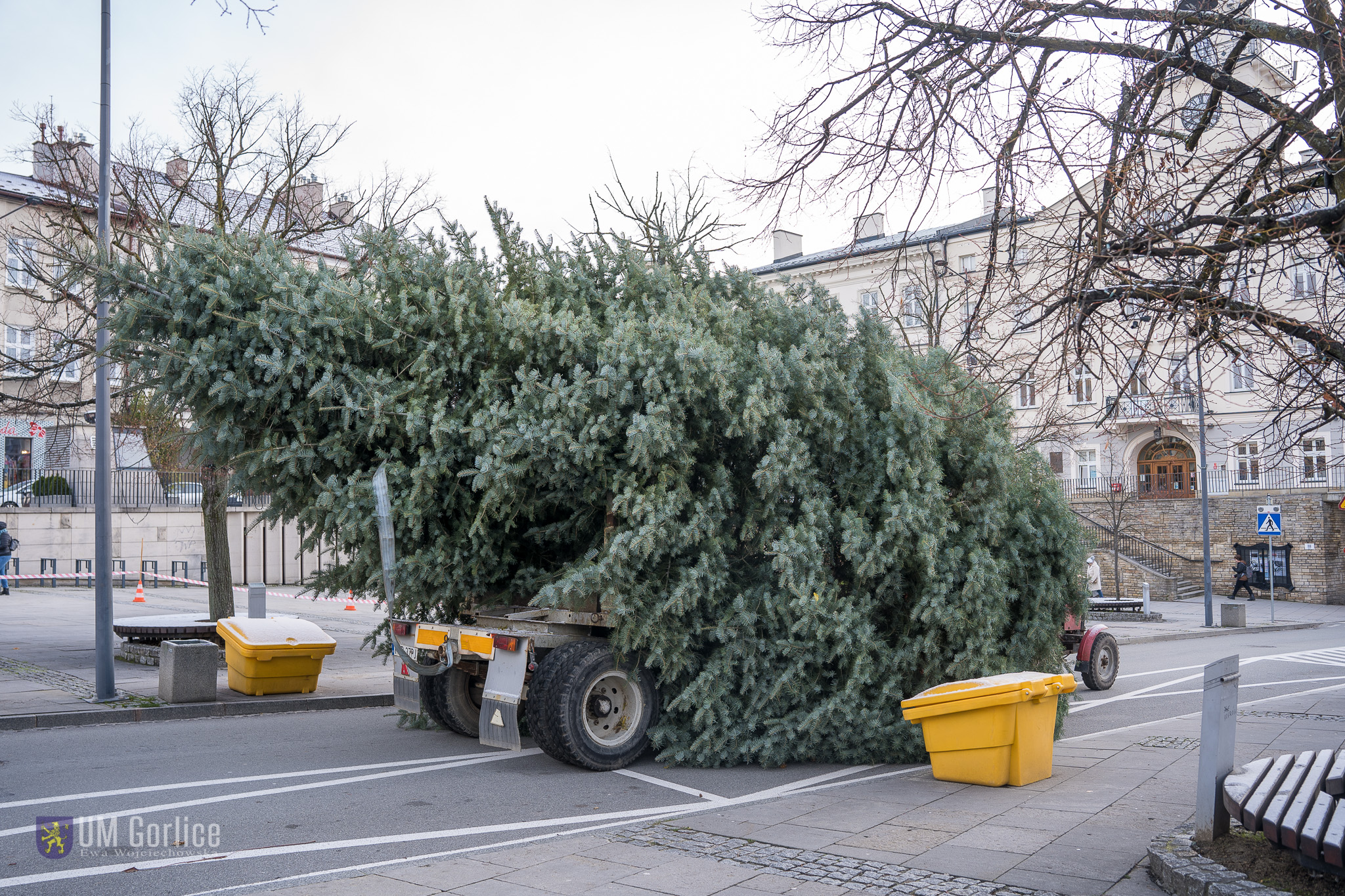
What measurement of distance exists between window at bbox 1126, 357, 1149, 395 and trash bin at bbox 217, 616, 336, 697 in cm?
929

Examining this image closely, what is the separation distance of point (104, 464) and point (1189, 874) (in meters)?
11.1

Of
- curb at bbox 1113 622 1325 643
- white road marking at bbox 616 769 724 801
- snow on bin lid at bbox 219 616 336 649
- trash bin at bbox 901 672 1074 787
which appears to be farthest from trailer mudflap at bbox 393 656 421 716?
curb at bbox 1113 622 1325 643

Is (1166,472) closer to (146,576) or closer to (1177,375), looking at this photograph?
(146,576)

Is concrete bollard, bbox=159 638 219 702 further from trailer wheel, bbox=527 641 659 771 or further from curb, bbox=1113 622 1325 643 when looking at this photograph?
curb, bbox=1113 622 1325 643

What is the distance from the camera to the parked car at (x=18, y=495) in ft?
99.5

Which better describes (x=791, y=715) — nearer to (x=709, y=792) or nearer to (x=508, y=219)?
(x=709, y=792)

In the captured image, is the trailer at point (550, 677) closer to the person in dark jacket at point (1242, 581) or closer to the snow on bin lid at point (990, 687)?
the snow on bin lid at point (990, 687)

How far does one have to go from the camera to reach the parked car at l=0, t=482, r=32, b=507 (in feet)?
99.5

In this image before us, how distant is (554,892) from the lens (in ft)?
15.9

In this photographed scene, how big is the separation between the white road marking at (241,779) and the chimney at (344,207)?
9.71 m

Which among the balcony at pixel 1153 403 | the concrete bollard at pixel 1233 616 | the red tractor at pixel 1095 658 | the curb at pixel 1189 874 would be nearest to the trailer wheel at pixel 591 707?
the curb at pixel 1189 874

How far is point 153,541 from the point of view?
104ft

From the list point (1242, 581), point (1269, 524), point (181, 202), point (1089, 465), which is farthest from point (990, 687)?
point (1089, 465)

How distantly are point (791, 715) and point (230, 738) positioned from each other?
5259 millimetres
